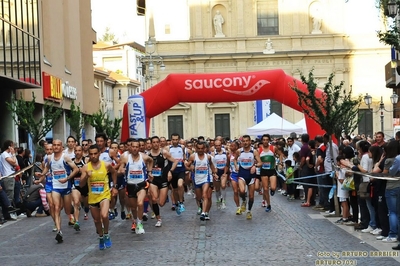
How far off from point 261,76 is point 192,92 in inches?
91.2

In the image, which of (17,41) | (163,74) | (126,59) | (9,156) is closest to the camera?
(9,156)

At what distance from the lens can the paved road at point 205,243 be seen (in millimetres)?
11766

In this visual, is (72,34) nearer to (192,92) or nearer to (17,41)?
(17,41)

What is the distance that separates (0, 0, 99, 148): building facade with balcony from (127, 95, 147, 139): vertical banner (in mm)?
4588

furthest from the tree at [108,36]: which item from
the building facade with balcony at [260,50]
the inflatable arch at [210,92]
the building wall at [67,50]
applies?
the inflatable arch at [210,92]

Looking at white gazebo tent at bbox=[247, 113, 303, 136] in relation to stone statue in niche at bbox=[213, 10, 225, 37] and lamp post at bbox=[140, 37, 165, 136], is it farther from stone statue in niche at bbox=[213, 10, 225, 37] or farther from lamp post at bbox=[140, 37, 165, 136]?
stone statue in niche at bbox=[213, 10, 225, 37]

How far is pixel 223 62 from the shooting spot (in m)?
73.6

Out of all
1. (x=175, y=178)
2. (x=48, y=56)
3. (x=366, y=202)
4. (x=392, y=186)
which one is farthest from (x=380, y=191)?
(x=48, y=56)

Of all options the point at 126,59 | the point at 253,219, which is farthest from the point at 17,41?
the point at 126,59

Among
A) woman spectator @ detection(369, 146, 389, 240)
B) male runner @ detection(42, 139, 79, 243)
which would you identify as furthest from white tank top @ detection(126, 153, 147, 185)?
woman spectator @ detection(369, 146, 389, 240)

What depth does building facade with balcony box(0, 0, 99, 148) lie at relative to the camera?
95.8 feet

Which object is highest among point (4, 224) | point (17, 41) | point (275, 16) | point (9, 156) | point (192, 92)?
point (275, 16)

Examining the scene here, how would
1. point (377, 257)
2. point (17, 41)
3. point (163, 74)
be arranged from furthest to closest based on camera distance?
1. point (163, 74)
2. point (17, 41)
3. point (377, 257)

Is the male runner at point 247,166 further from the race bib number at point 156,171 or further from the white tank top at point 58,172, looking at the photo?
the white tank top at point 58,172
